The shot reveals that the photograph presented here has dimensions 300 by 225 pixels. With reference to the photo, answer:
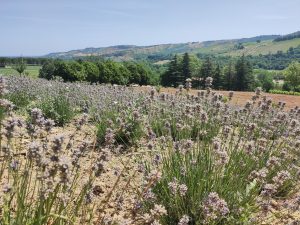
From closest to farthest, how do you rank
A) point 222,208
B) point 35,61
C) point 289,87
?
point 222,208
point 289,87
point 35,61

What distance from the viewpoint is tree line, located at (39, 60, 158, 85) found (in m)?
61.5

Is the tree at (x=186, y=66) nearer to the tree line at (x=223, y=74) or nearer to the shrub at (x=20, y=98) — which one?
the tree line at (x=223, y=74)

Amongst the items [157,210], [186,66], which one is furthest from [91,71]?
[157,210]

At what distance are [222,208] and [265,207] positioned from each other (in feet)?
1.48

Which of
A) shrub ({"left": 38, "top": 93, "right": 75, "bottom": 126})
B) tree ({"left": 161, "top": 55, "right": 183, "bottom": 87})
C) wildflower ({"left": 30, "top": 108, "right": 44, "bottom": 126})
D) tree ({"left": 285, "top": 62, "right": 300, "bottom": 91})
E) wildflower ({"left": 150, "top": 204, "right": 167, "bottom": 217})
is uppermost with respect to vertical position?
wildflower ({"left": 30, "top": 108, "right": 44, "bottom": 126})

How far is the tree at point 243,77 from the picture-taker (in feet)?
234

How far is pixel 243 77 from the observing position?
7144 centimetres

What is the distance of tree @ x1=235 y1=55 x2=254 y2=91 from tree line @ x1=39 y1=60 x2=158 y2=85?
68.3 ft

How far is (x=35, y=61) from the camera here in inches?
5989

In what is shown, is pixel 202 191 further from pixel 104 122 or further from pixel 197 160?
pixel 104 122

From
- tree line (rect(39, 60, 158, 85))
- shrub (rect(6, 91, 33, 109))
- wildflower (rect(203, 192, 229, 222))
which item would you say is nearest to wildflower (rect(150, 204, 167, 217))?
wildflower (rect(203, 192, 229, 222))

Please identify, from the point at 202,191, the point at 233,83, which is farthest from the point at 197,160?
the point at 233,83

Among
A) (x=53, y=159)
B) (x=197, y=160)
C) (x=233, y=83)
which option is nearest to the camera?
(x=53, y=159)

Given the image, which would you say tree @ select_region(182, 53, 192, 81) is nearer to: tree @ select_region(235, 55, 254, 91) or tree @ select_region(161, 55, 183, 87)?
tree @ select_region(161, 55, 183, 87)
